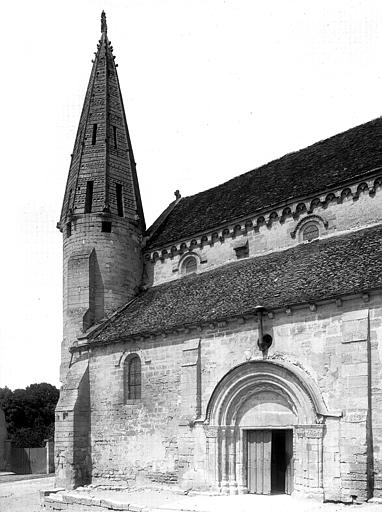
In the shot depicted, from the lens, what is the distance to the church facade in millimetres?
16656

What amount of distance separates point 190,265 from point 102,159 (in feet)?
20.0

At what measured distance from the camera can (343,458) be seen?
16062 mm

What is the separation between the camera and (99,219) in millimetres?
26547

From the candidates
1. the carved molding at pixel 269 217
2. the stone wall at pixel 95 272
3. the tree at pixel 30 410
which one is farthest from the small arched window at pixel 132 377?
the tree at pixel 30 410

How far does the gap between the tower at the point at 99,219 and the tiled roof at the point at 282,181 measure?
1.46 metres

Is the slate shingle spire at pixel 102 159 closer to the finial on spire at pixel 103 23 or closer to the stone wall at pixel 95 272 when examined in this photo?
the stone wall at pixel 95 272

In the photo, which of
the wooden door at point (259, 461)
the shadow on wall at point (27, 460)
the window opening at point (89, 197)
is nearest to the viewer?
the wooden door at point (259, 461)

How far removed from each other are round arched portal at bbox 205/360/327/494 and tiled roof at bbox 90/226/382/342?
182 cm

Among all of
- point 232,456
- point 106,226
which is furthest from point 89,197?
point 232,456

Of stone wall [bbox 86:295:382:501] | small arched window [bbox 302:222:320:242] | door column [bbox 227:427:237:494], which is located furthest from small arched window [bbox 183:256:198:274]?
door column [bbox 227:427:237:494]

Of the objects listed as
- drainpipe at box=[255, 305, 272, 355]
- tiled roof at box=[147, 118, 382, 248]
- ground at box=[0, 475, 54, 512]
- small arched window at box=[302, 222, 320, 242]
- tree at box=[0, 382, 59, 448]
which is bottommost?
tree at box=[0, 382, 59, 448]

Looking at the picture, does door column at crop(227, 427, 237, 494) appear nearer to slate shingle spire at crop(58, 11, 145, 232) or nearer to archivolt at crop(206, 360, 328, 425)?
archivolt at crop(206, 360, 328, 425)

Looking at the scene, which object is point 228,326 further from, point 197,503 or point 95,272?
point 95,272

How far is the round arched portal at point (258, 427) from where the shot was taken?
17469 mm
